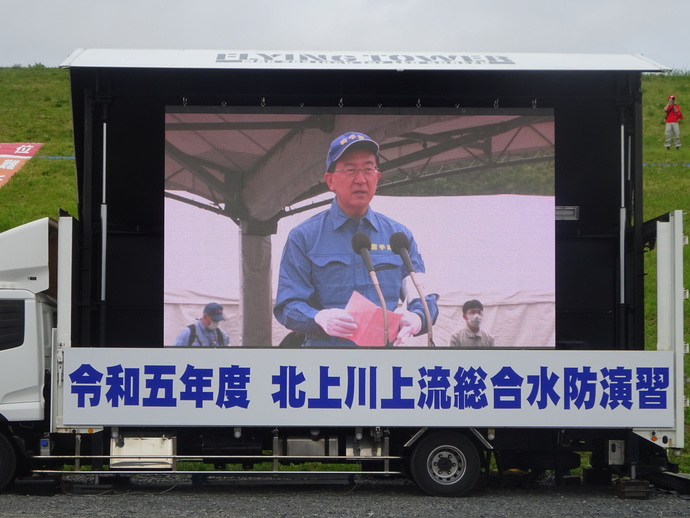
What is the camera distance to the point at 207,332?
1141 centimetres

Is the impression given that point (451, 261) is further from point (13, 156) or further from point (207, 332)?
point (13, 156)

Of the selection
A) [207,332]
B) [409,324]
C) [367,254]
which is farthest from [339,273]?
[207,332]

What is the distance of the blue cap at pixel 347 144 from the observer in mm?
11633

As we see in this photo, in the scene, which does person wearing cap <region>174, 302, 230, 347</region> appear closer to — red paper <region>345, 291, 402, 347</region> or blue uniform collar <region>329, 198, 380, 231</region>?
red paper <region>345, 291, 402, 347</region>

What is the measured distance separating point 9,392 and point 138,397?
142 centimetres

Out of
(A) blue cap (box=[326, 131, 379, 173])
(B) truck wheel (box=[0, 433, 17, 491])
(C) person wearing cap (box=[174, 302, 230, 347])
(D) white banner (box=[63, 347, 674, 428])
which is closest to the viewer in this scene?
(D) white banner (box=[63, 347, 674, 428])

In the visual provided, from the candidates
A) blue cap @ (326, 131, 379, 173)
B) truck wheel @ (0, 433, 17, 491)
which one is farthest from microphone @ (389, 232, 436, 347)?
truck wheel @ (0, 433, 17, 491)

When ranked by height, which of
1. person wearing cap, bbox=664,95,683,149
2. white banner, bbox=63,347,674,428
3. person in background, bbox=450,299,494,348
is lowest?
white banner, bbox=63,347,674,428

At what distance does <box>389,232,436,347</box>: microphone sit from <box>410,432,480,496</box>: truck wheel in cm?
109

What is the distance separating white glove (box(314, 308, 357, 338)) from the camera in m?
11.4

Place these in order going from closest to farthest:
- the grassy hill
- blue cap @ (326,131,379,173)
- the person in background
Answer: the person in background → blue cap @ (326,131,379,173) → the grassy hill

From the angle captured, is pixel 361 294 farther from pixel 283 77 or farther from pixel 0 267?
pixel 0 267

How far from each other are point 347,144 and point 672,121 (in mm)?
19331

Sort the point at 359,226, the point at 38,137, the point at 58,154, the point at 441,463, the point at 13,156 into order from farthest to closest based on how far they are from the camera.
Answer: the point at 38,137 → the point at 58,154 → the point at 13,156 → the point at 359,226 → the point at 441,463
